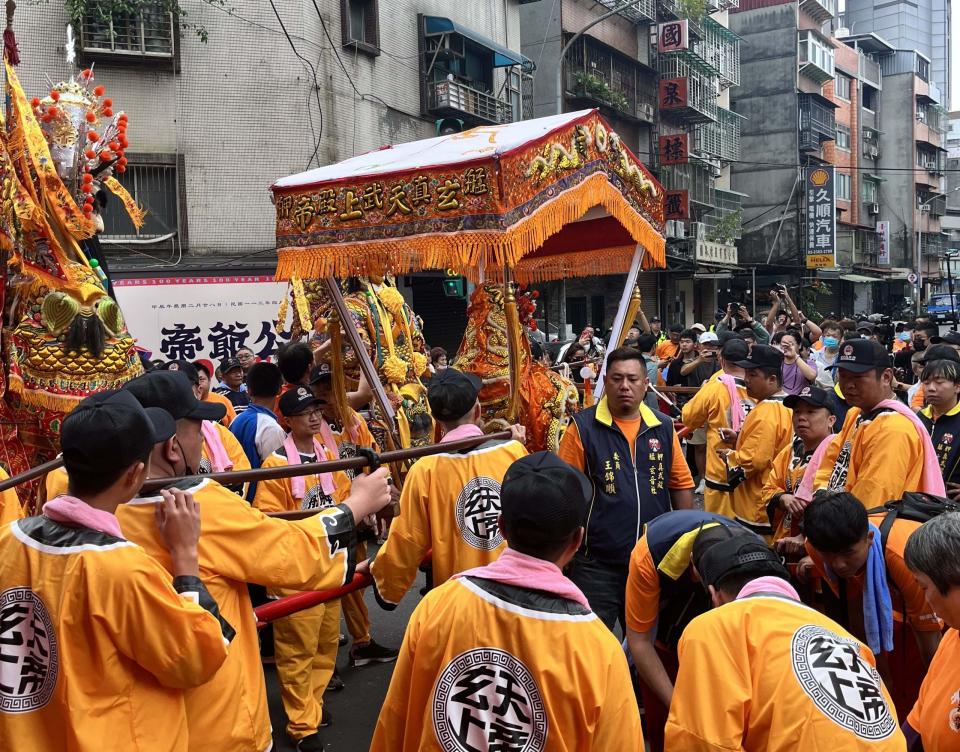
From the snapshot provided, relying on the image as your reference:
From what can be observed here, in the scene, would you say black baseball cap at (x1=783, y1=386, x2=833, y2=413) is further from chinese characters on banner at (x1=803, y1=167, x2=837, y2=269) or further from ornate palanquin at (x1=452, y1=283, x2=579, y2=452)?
chinese characters on banner at (x1=803, y1=167, x2=837, y2=269)

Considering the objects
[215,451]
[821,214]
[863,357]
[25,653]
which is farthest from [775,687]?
[821,214]

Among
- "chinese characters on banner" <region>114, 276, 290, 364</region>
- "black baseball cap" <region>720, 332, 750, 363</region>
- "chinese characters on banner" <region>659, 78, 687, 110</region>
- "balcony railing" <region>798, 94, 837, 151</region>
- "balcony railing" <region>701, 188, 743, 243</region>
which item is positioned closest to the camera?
"black baseball cap" <region>720, 332, 750, 363</region>

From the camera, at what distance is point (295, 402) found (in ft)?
14.5

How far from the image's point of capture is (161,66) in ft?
47.0

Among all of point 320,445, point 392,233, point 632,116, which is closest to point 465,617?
point 320,445

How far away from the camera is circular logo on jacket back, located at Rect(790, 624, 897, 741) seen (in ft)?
6.84

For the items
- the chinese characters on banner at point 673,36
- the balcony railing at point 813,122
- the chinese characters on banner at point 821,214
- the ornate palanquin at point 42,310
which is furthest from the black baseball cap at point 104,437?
the balcony railing at point 813,122

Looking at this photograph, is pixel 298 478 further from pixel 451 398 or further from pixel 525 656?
pixel 525 656

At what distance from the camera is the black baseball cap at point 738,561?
2449mm

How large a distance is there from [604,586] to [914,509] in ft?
4.95

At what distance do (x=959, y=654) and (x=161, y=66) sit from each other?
14895 mm

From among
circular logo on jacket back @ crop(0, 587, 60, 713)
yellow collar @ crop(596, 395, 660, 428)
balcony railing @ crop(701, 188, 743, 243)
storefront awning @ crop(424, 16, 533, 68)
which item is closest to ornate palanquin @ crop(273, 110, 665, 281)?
yellow collar @ crop(596, 395, 660, 428)

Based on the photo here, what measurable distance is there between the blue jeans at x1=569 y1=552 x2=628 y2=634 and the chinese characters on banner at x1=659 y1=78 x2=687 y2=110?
24.8 metres

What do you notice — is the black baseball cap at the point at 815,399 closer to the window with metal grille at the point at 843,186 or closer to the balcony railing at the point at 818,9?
the balcony railing at the point at 818,9
